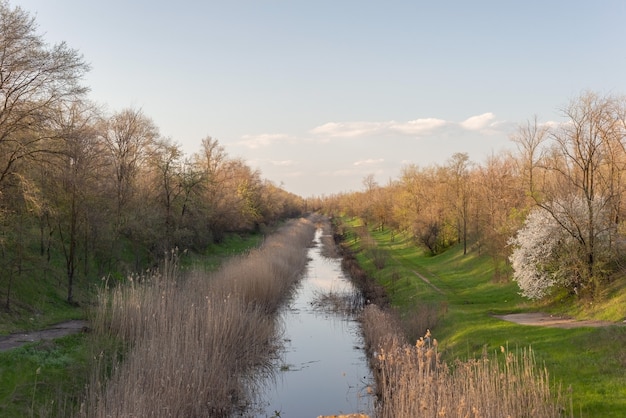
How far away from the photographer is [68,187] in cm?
1981

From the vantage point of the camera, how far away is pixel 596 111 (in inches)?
730

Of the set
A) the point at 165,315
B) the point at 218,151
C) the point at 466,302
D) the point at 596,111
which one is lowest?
the point at 466,302

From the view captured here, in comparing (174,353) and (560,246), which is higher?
(560,246)

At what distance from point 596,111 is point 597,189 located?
6.46 meters

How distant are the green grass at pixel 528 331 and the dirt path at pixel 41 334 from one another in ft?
36.6

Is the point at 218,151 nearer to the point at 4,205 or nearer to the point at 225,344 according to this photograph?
the point at 4,205

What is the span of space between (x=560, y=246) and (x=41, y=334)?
724 inches

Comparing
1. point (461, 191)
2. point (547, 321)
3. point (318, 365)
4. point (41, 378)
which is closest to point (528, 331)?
point (547, 321)

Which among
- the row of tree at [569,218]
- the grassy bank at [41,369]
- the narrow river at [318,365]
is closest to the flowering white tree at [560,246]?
the row of tree at [569,218]

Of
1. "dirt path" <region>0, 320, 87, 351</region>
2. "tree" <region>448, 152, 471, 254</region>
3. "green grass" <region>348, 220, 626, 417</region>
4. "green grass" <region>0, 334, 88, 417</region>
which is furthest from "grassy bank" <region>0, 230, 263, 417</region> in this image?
"tree" <region>448, 152, 471, 254</region>

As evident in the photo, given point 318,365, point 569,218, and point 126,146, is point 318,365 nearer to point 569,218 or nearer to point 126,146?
point 569,218

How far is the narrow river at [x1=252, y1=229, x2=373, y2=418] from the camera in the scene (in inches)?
512

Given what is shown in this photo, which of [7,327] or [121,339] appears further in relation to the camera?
[7,327]

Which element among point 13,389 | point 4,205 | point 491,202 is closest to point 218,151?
point 491,202
